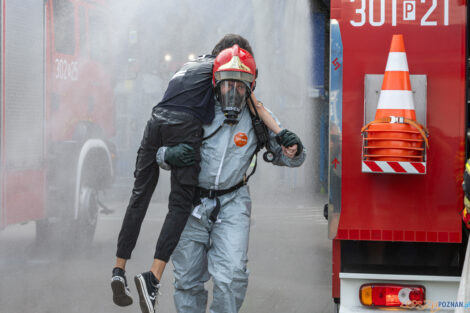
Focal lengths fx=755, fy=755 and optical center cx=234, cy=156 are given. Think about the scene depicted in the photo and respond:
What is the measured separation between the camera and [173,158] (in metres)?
3.68

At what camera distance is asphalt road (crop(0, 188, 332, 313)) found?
5.87 m

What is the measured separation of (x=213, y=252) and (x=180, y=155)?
0.55 m

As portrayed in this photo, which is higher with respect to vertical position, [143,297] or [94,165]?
[94,165]

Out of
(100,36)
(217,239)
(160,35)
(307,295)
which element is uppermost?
(160,35)

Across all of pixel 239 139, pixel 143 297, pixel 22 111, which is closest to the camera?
pixel 143 297

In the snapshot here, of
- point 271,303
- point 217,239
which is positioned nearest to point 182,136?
point 217,239

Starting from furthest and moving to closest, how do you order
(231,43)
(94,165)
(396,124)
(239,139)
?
1. (94,165)
2. (231,43)
3. (239,139)
4. (396,124)

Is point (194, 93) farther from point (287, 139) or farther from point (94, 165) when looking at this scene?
point (94, 165)

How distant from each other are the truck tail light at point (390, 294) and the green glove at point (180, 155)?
3.35 ft

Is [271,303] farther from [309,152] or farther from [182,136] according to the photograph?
[309,152]

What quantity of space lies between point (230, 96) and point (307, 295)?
120 inches

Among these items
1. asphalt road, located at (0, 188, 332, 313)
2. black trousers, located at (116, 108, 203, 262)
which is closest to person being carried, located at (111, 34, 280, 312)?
black trousers, located at (116, 108, 203, 262)

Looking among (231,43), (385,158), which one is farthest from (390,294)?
(231,43)

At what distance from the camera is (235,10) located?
17.4 m
